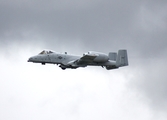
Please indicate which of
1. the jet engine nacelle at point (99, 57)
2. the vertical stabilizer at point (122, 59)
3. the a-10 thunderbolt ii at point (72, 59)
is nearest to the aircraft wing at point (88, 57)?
the a-10 thunderbolt ii at point (72, 59)

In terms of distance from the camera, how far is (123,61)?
329 ft

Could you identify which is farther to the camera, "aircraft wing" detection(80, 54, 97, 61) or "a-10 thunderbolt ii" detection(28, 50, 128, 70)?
"a-10 thunderbolt ii" detection(28, 50, 128, 70)

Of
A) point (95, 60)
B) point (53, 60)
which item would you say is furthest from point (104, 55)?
point (53, 60)

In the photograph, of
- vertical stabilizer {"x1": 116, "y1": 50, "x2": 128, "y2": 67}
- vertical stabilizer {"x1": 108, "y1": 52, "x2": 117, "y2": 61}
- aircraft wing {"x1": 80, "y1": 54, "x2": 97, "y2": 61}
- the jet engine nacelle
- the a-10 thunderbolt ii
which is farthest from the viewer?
vertical stabilizer {"x1": 108, "y1": 52, "x2": 117, "y2": 61}

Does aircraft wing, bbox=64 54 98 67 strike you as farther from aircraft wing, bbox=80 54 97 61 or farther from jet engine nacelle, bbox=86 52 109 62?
jet engine nacelle, bbox=86 52 109 62

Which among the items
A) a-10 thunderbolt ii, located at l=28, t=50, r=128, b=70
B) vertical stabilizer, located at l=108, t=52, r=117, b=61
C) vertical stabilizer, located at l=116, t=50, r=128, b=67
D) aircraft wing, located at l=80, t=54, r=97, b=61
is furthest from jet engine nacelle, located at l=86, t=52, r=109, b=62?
vertical stabilizer, located at l=116, t=50, r=128, b=67

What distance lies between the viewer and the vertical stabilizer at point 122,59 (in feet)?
329

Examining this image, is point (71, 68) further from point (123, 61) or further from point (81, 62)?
point (123, 61)

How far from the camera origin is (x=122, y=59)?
100375mm

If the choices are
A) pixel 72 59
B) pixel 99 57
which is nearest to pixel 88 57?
pixel 99 57

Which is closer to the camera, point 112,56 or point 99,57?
point 99,57

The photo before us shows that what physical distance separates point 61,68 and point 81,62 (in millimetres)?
3648

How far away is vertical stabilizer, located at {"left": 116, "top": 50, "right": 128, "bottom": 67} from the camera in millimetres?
100250

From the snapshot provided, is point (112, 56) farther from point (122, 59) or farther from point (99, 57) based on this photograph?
point (99, 57)
